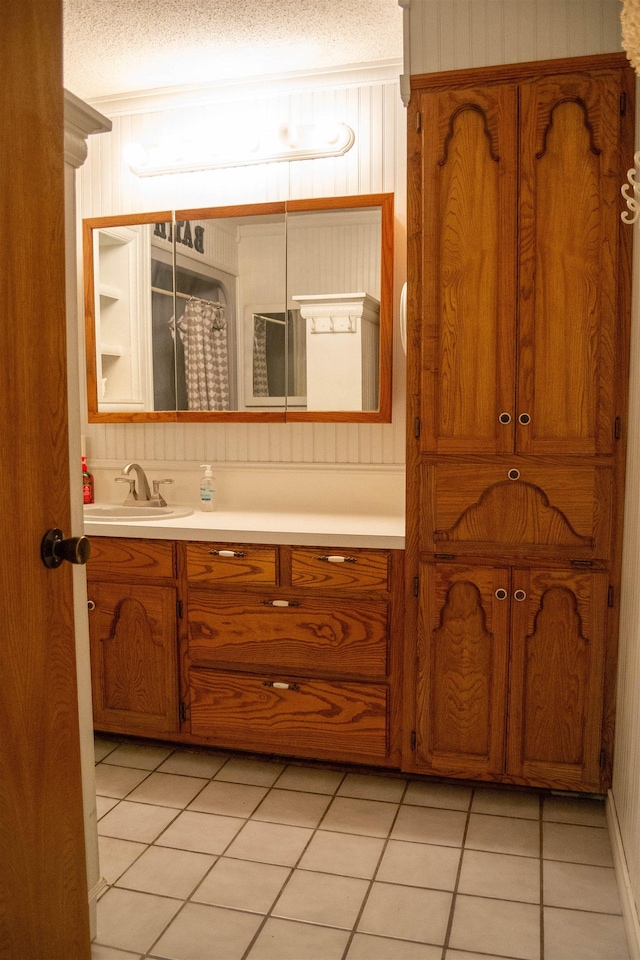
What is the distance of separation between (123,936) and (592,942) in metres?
1.10

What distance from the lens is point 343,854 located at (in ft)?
7.30

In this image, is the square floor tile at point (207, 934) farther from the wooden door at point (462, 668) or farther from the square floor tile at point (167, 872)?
the wooden door at point (462, 668)

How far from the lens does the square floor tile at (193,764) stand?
8.99ft

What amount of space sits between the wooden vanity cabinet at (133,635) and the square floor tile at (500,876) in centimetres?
115

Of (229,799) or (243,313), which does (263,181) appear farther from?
(229,799)

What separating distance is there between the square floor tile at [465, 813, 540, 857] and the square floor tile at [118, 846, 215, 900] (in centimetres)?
77

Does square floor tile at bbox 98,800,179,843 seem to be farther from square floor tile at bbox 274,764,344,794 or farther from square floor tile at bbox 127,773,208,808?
square floor tile at bbox 274,764,344,794

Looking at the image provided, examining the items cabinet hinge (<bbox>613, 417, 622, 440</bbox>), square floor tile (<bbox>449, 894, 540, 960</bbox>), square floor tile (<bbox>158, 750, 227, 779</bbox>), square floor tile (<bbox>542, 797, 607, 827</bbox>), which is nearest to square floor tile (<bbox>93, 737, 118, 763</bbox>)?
square floor tile (<bbox>158, 750, 227, 779</bbox>)

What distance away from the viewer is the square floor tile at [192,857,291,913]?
6.57 ft

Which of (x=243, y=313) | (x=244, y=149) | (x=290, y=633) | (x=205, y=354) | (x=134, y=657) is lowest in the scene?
(x=134, y=657)

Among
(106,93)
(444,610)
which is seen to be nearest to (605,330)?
(444,610)

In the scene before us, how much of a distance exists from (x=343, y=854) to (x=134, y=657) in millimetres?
1051

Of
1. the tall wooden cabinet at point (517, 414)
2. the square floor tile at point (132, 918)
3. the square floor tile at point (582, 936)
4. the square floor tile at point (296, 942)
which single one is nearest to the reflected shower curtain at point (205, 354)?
the tall wooden cabinet at point (517, 414)

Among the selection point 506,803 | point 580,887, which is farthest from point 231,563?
point 580,887
